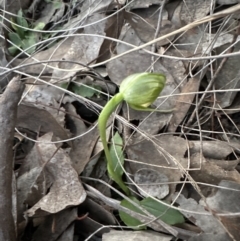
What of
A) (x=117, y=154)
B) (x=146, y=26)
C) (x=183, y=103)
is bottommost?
(x=117, y=154)

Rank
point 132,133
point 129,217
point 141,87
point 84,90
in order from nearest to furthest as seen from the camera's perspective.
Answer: point 141,87, point 129,217, point 132,133, point 84,90

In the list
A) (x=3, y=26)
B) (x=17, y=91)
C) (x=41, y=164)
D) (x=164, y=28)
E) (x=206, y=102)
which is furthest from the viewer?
(x=3, y=26)

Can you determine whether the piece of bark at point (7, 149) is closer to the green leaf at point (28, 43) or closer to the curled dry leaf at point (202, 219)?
the curled dry leaf at point (202, 219)

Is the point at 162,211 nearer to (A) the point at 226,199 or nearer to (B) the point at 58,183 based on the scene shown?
(A) the point at 226,199

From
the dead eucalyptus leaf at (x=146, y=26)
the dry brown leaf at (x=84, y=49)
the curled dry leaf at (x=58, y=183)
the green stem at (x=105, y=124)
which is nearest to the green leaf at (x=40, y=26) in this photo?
the dry brown leaf at (x=84, y=49)

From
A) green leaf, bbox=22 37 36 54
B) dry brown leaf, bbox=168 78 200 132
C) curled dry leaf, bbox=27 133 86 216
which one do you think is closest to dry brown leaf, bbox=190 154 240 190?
dry brown leaf, bbox=168 78 200 132

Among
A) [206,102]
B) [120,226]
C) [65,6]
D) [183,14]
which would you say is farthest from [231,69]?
[65,6]

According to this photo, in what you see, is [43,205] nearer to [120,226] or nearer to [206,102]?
[120,226]

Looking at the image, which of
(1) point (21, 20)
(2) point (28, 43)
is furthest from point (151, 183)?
(1) point (21, 20)
